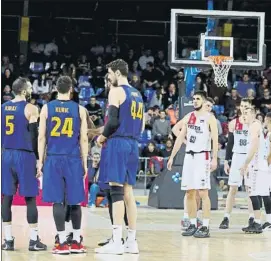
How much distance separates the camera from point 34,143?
8633 mm

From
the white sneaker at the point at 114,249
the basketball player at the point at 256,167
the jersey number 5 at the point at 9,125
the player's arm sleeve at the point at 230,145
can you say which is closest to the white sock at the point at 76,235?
the white sneaker at the point at 114,249

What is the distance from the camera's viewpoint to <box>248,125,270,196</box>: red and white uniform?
1148 cm

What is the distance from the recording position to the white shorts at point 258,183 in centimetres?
1145

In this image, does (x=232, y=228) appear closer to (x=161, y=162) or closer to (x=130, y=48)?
(x=161, y=162)

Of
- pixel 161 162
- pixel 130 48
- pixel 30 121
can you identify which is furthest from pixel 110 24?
pixel 30 121

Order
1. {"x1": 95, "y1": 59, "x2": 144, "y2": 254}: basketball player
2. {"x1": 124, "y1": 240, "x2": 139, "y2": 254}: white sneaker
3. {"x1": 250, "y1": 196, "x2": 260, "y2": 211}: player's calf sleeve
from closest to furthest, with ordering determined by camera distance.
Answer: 1. {"x1": 95, "y1": 59, "x2": 144, "y2": 254}: basketball player
2. {"x1": 124, "y1": 240, "x2": 139, "y2": 254}: white sneaker
3. {"x1": 250, "y1": 196, "x2": 260, "y2": 211}: player's calf sleeve

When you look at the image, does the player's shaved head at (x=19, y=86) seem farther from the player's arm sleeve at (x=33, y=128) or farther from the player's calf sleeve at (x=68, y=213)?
the player's calf sleeve at (x=68, y=213)

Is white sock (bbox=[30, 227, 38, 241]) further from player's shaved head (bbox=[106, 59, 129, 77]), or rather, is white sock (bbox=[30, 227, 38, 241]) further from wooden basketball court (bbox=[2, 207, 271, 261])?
player's shaved head (bbox=[106, 59, 129, 77])

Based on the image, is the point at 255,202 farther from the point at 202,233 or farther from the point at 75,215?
the point at 75,215

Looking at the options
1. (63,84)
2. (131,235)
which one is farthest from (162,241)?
(63,84)

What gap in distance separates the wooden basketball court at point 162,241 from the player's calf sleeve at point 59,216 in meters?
0.32

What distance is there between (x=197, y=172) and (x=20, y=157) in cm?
297

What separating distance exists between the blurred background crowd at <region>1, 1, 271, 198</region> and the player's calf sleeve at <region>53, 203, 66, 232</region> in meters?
11.9

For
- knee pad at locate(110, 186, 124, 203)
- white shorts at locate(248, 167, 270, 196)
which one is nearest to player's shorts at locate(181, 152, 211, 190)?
white shorts at locate(248, 167, 270, 196)
